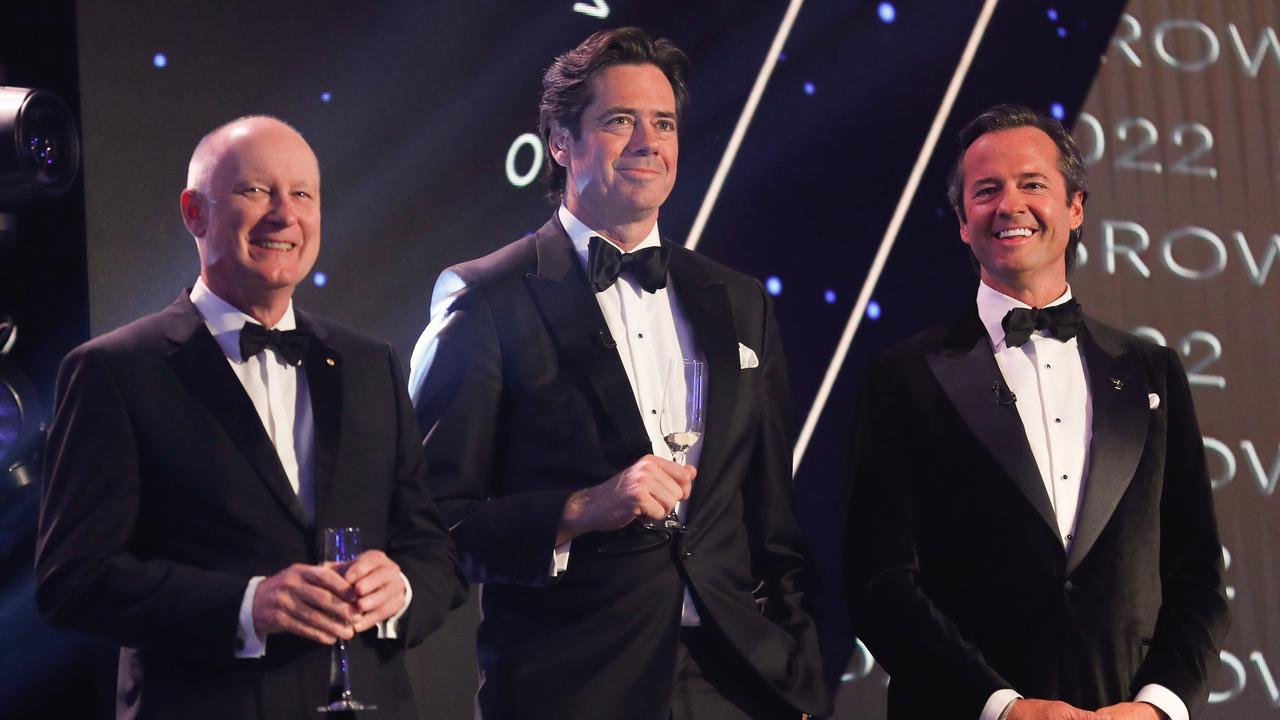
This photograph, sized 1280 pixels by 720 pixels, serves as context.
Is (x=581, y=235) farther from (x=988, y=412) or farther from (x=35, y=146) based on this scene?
(x=35, y=146)

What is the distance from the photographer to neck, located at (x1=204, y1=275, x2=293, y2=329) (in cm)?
261

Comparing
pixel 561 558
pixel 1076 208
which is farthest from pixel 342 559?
pixel 1076 208

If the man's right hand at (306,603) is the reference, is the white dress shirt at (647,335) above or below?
above

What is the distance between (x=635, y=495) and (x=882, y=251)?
2142 millimetres

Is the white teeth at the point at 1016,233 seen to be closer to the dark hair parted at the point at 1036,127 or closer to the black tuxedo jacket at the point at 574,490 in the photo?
the dark hair parted at the point at 1036,127

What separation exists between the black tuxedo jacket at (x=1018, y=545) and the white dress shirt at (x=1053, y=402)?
0.04 m

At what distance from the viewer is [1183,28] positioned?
15.9 feet

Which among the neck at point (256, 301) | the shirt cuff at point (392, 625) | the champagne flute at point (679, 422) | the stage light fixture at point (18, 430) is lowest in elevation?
the shirt cuff at point (392, 625)

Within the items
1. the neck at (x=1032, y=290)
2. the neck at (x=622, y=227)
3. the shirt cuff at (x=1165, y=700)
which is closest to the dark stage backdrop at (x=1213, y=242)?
the neck at (x=1032, y=290)

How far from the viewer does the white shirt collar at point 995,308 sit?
10.8ft

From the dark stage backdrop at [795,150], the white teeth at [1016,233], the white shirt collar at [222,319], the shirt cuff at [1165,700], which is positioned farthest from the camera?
the dark stage backdrop at [795,150]

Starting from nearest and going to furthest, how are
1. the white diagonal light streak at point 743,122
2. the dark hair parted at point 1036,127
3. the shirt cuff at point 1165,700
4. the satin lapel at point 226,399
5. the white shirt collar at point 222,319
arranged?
the satin lapel at point 226,399 → the white shirt collar at point 222,319 → the shirt cuff at point 1165,700 → the dark hair parted at point 1036,127 → the white diagonal light streak at point 743,122

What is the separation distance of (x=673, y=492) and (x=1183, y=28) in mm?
3180

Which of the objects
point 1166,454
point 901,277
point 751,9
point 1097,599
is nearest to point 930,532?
point 1097,599
